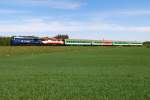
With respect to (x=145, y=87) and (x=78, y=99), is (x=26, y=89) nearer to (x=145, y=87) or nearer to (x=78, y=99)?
(x=78, y=99)

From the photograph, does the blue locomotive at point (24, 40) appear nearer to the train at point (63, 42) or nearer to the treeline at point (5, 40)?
the train at point (63, 42)

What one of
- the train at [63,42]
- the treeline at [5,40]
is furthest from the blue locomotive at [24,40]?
the treeline at [5,40]

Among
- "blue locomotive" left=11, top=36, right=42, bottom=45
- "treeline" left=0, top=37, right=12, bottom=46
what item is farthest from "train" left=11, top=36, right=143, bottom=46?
"treeline" left=0, top=37, right=12, bottom=46

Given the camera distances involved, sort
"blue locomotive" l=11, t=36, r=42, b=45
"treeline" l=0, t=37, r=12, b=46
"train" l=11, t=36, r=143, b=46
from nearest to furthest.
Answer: "blue locomotive" l=11, t=36, r=42, b=45
"train" l=11, t=36, r=143, b=46
"treeline" l=0, t=37, r=12, b=46

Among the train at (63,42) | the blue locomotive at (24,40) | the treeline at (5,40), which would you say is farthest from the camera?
the treeline at (5,40)

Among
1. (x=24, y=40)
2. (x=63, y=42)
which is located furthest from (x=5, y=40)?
(x=63, y=42)

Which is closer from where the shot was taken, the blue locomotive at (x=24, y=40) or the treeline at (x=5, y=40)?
the blue locomotive at (x=24, y=40)

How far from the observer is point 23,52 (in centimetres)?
7825

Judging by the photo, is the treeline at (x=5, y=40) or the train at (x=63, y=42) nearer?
the train at (x=63, y=42)

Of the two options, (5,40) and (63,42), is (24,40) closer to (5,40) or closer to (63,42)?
(5,40)

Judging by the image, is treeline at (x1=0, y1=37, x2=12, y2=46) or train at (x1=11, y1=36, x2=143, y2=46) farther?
treeline at (x1=0, y1=37, x2=12, y2=46)

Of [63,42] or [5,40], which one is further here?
[63,42]

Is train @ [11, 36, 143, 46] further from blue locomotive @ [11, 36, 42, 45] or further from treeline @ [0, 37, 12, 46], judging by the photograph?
treeline @ [0, 37, 12, 46]

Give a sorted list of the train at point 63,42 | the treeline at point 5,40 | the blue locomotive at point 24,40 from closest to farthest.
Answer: the blue locomotive at point 24,40 < the train at point 63,42 < the treeline at point 5,40
